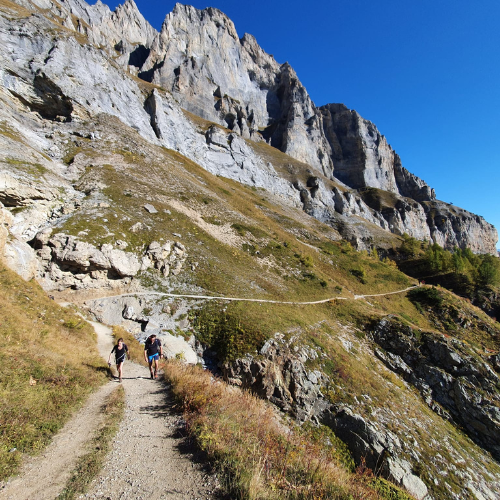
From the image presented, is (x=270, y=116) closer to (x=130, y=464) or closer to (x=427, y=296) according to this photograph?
(x=427, y=296)

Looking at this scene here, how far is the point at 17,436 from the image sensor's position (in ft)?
19.6

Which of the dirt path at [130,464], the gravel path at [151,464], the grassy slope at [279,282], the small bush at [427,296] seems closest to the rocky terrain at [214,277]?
the grassy slope at [279,282]

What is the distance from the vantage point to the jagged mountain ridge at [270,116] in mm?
107438

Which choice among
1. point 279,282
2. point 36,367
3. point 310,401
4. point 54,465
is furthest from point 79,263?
point 279,282

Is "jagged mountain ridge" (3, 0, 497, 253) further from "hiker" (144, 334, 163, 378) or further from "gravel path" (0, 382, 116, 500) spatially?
"gravel path" (0, 382, 116, 500)

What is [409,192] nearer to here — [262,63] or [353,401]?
[262,63]

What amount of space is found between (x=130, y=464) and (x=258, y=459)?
3.22m

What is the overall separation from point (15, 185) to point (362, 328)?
126 ft

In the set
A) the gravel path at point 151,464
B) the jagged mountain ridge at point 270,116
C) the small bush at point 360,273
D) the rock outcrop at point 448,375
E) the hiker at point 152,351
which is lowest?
the hiker at point 152,351

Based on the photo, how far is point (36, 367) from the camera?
9.08m

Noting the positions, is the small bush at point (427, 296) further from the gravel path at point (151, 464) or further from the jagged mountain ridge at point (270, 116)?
the jagged mountain ridge at point (270, 116)

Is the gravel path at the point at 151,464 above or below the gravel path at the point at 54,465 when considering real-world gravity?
above

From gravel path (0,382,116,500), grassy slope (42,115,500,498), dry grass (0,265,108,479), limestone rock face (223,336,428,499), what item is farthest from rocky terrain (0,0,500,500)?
gravel path (0,382,116,500)

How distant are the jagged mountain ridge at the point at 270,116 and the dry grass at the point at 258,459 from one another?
83.0m
